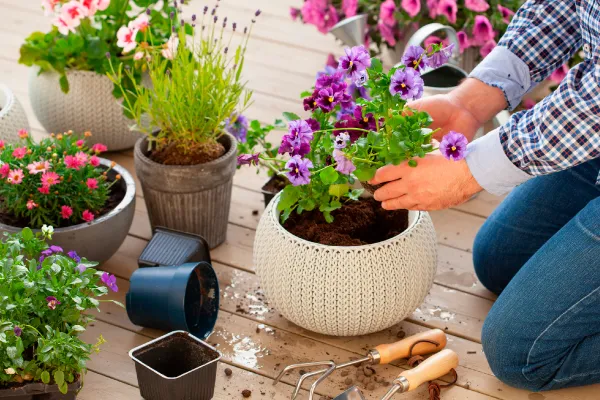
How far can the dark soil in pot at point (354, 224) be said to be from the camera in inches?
71.4

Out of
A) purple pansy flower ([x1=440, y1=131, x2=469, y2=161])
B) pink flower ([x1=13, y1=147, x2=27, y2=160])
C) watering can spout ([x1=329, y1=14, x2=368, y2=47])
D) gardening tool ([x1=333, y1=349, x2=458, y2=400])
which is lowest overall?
gardening tool ([x1=333, y1=349, x2=458, y2=400])

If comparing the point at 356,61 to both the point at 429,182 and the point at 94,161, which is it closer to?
the point at 429,182

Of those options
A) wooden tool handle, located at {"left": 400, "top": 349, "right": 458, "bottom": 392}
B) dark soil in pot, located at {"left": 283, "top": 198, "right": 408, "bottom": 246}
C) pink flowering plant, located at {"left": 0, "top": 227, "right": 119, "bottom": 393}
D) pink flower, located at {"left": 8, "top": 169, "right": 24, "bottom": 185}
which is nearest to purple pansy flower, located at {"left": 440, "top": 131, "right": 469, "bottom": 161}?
dark soil in pot, located at {"left": 283, "top": 198, "right": 408, "bottom": 246}

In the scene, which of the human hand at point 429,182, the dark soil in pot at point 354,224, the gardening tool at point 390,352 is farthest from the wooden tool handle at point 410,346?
the human hand at point 429,182

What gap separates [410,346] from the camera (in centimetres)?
183

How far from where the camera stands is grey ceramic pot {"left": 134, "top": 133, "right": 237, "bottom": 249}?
2074mm

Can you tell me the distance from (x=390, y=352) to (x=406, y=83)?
0.57 meters

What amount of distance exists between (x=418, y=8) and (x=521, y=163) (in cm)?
130

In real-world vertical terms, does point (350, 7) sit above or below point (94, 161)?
above

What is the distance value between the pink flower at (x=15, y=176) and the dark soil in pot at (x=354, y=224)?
58 cm

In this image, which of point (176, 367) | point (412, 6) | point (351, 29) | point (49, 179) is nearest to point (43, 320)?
point (176, 367)

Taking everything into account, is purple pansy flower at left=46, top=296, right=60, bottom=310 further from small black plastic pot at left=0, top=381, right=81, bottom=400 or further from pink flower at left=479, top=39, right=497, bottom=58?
pink flower at left=479, top=39, right=497, bottom=58

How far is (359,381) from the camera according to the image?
1796mm

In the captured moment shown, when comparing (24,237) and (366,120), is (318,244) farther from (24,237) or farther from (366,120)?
(24,237)
